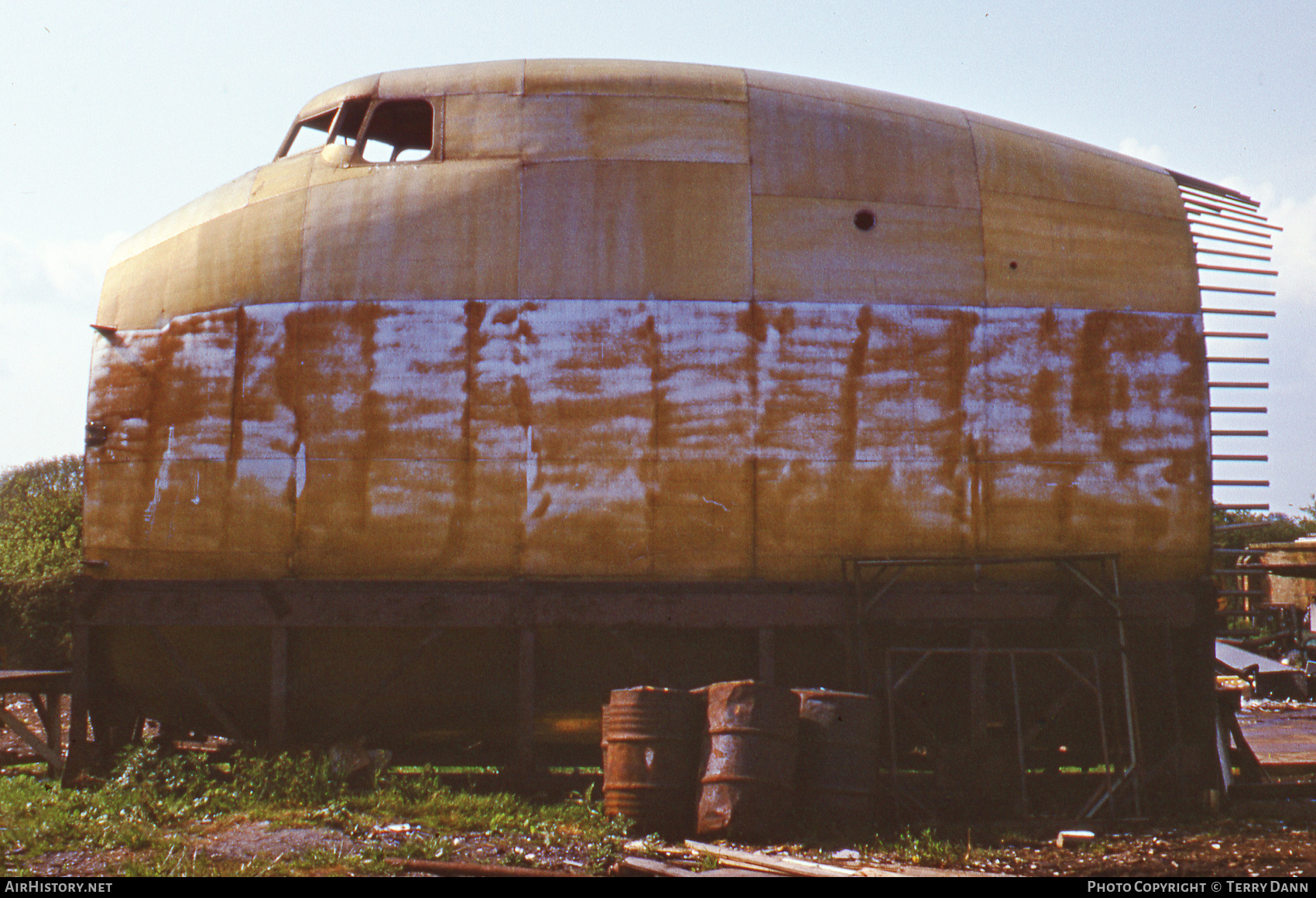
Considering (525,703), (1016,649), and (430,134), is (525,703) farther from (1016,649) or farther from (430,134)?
(430,134)

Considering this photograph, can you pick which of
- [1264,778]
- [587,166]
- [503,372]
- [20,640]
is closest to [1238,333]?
[1264,778]

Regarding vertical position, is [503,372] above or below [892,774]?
above

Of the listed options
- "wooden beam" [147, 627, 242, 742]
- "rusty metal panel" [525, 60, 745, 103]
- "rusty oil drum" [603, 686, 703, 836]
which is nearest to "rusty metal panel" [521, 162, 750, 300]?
"rusty metal panel" [525, 60, 745, 103]

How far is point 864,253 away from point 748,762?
4979 mm

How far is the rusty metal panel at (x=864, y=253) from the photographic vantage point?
32.1 feet

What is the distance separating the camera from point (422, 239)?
977 cm

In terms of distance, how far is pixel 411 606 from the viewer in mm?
9406

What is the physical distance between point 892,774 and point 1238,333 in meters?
5.81

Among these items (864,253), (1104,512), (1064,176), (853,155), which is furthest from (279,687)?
(1064,176)

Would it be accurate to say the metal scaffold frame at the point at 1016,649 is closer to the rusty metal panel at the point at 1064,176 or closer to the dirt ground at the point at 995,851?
the dirt ground at the point at 995,851

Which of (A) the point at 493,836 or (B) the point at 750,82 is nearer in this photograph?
(A) the point at 493,836

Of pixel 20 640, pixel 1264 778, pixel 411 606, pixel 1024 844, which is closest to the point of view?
pixel 1024 844

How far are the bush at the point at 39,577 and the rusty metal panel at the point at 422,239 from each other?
1185cm

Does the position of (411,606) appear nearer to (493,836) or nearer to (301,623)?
(301,623)
